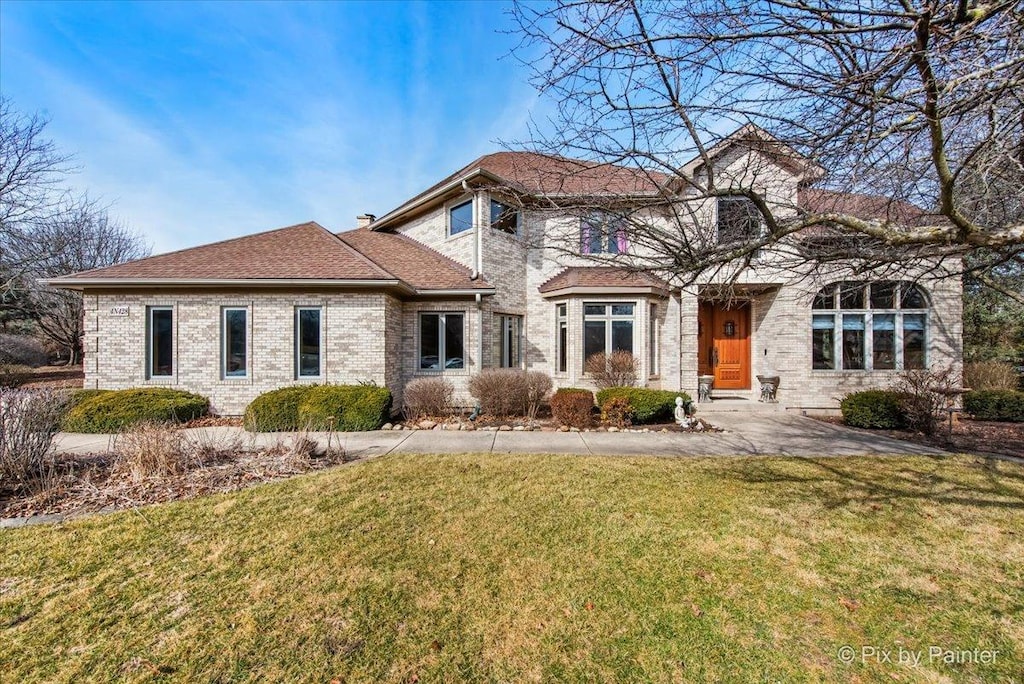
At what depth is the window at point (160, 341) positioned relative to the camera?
9906 millimetres

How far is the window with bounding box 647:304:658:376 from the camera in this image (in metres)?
11.7

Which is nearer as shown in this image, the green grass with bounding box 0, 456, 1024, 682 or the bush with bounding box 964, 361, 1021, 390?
the green grass with bounding box 0, 456, 1024, 682

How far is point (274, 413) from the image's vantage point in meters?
8.46

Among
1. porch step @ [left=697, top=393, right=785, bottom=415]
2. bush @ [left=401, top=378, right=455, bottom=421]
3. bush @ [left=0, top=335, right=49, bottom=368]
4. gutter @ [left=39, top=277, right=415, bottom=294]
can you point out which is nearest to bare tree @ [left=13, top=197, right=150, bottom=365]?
bush @ [left=0, top=335, right=49, bottom=368]

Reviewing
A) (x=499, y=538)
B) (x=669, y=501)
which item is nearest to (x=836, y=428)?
(x=669, y=501)

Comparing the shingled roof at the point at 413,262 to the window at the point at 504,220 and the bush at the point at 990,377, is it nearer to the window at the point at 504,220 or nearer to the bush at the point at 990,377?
the window at the point at 504,220

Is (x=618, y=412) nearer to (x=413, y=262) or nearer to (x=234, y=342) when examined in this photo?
(x=413, y=262)

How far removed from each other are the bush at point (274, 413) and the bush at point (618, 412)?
708 centimetres

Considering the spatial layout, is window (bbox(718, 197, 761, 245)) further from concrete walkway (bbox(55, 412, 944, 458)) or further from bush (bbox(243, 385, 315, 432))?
bush (bbox(243, 385, 315, 432))

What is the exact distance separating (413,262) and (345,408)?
5.58 m

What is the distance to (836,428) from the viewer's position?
8984 mm

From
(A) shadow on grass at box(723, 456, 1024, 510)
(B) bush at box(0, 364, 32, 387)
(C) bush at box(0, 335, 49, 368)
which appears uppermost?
(C) bush at box(0, 335, 49, 368)

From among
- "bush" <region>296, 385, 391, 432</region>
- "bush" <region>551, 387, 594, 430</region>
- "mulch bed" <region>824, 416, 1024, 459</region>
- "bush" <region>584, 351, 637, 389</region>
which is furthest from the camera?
"bush" <region>584, 351, 637, 389</region>

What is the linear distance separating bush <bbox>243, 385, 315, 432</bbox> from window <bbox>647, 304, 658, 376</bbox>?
377 inches
